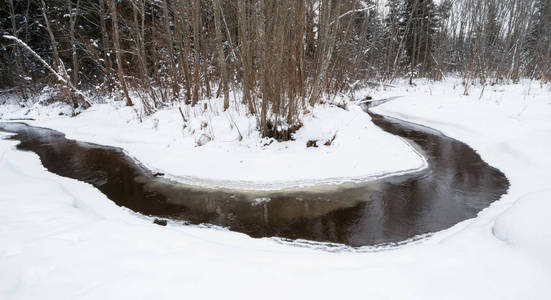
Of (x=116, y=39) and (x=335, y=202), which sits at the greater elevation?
(x=116, y=39)

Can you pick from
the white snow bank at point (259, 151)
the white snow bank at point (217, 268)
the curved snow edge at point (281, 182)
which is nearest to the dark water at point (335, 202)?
the curved snow edge at point (281, 182)

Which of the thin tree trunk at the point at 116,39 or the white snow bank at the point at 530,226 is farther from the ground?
the thin tree trunk at the point at 116,39

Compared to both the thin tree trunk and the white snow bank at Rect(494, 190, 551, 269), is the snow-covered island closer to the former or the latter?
the white snow bank at Rect(494, 190, 551, 269)

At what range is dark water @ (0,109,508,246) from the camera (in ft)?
11.8

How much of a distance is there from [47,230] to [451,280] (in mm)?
3437

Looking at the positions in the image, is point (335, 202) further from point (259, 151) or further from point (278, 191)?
point (259, 151)

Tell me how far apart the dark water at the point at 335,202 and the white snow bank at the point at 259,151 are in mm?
398

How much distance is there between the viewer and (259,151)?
19.8 feet

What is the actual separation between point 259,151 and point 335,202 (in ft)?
7.46

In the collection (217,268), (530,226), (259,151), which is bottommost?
Answer: (259,151)

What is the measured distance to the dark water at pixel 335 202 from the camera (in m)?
3.59

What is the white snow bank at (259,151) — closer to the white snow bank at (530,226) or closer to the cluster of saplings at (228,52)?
the cluster of saplings at (228,52)

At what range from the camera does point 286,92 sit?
5.97 meters

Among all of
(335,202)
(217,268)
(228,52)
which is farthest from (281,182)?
(228,52)
